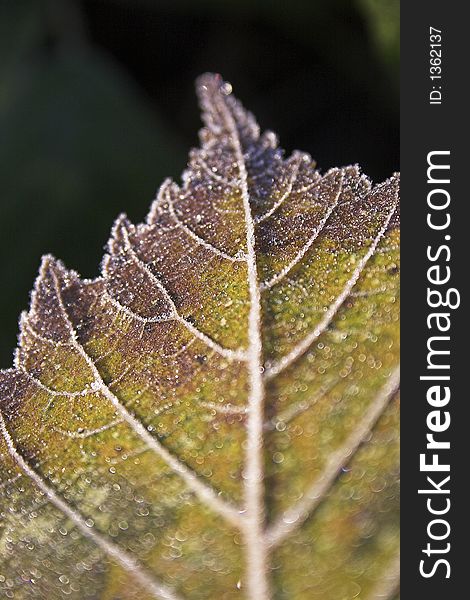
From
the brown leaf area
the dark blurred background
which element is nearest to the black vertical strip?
the brown leaf area

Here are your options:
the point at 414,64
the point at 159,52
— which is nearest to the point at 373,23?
the point at 414,64

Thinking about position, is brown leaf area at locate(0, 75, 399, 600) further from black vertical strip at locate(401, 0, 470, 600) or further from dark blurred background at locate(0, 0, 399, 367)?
dark blurred background at locate(0, 0, 399, 367)

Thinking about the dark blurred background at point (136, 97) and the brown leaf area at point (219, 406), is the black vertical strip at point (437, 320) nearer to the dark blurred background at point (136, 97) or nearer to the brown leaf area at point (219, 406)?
the brown leaf area at point (219, 406)

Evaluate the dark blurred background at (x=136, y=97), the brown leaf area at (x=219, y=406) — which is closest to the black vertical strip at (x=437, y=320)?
the brown leaf area at (x=219, y=406)

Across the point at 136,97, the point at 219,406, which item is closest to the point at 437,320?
the point at 219,406

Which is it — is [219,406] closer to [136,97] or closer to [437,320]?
[437,320]

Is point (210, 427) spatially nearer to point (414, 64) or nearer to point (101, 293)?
point (101, 293)
